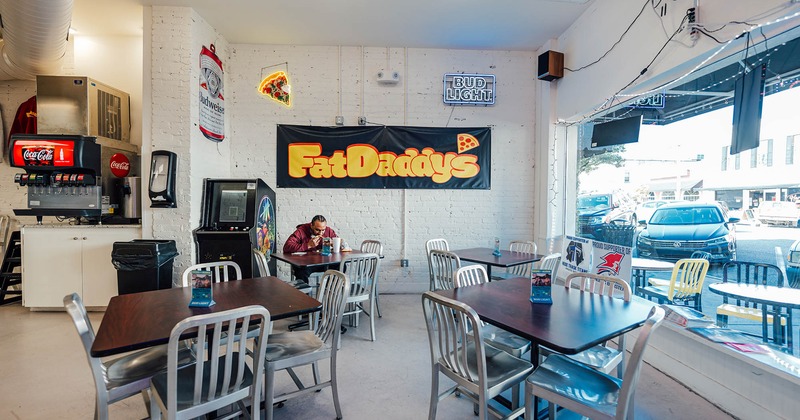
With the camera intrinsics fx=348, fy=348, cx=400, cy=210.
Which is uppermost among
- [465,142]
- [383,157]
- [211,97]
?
[211,97]

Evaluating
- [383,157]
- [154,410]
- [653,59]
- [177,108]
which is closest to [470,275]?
[154,410]

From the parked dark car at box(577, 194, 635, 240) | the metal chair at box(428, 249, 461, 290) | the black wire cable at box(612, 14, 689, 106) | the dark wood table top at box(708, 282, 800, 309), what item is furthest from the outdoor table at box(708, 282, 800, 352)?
the metal chair at box(428, 249, 461, 290)

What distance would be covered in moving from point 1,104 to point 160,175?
11.3 feet

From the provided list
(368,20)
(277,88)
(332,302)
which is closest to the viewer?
(332,302)

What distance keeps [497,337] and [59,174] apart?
196 inches

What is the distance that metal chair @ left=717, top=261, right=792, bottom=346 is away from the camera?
255cm

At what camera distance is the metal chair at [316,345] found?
2.00m

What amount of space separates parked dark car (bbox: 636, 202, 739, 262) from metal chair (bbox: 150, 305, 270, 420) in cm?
359

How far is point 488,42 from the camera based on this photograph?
507 centimetres

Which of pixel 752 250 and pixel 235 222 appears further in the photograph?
pixel 235 222

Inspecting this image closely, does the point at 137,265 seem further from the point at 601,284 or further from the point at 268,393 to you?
the point at 601,284

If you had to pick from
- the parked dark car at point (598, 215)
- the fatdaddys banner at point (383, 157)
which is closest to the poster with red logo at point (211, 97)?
the fatdaddys banner at point (383, 157)

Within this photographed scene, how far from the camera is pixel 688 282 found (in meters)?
3.08

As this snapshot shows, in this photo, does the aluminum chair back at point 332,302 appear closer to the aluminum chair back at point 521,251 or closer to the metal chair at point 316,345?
the metal chair at point 316,345
